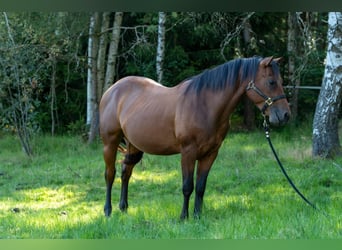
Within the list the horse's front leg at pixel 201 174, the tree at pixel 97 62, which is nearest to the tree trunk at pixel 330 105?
the horse's front leg at pixel 201 174

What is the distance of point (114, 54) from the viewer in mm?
10883

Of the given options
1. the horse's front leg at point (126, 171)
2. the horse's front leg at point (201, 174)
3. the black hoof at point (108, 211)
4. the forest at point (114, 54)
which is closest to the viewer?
the horse's front leg at point (201, 174)

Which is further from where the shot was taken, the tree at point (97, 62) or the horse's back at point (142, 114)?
the tree at point (97, 62)

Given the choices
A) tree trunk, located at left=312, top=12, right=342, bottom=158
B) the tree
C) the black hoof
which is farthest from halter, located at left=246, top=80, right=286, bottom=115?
the tree

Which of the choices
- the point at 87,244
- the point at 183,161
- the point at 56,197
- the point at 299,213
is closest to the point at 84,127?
the point at 56,197

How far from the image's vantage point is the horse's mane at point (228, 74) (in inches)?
171

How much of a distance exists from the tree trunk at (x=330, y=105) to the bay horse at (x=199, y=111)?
3520 mm

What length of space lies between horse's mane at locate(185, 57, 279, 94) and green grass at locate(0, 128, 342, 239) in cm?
126

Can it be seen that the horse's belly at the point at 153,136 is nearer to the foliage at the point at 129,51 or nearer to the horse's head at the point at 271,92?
the horse's head at the point at 271,92

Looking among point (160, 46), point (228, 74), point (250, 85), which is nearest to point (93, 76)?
point (160, 46)

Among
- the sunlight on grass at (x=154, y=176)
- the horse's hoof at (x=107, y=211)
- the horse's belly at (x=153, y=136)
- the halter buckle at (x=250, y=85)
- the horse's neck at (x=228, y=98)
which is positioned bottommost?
the sunlight on grass at (x=154, y=176)

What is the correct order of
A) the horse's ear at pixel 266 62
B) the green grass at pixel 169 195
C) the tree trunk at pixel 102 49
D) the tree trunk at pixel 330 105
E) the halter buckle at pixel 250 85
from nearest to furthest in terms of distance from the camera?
the green grass at pixel 169 195 → the horse's ear at pixel 266 62 → the halter buckle at pixel 250 85 → the tree trunk at pixel 330 105 → the tree trunk at pixel 102 49

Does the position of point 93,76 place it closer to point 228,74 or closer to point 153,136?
point 153,136
